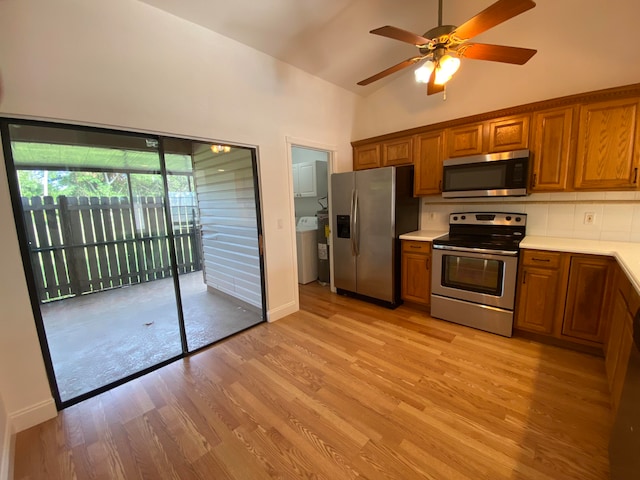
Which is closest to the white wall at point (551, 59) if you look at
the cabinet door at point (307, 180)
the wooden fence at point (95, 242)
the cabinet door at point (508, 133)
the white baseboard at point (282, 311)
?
the cabinet door at point (508, 133)

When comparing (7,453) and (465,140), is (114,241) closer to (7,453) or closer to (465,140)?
(7,453)

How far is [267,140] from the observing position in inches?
114

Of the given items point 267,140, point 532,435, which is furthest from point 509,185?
point 267,140

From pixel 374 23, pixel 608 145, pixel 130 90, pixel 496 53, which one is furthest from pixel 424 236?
pixel 130 90

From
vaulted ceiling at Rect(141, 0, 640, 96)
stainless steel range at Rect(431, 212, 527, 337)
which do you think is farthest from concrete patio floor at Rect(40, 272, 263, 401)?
vaulted ceiling at Rect(141, 0, 640, 96)

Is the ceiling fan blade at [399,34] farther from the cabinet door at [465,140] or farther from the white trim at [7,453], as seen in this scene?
the white trim at [7,453]

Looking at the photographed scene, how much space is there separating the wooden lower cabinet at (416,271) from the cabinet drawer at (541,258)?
0.90m

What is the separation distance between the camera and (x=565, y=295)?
7.62ft

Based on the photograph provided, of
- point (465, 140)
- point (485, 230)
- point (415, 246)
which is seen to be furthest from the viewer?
point (415, 246)

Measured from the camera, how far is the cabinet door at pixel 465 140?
288 centimetres

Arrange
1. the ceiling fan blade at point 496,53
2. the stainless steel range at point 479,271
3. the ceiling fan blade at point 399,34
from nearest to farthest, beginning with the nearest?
the ceiling fan blade at point 399,34 < the ceiling fan blade at point 496,53 < the stainless steel range at point 479,271

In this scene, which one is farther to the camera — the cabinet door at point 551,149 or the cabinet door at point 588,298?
the cabinet door at point 551,149

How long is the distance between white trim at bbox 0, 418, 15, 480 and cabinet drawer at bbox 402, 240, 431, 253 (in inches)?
137

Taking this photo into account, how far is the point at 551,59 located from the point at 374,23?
5.83ft
